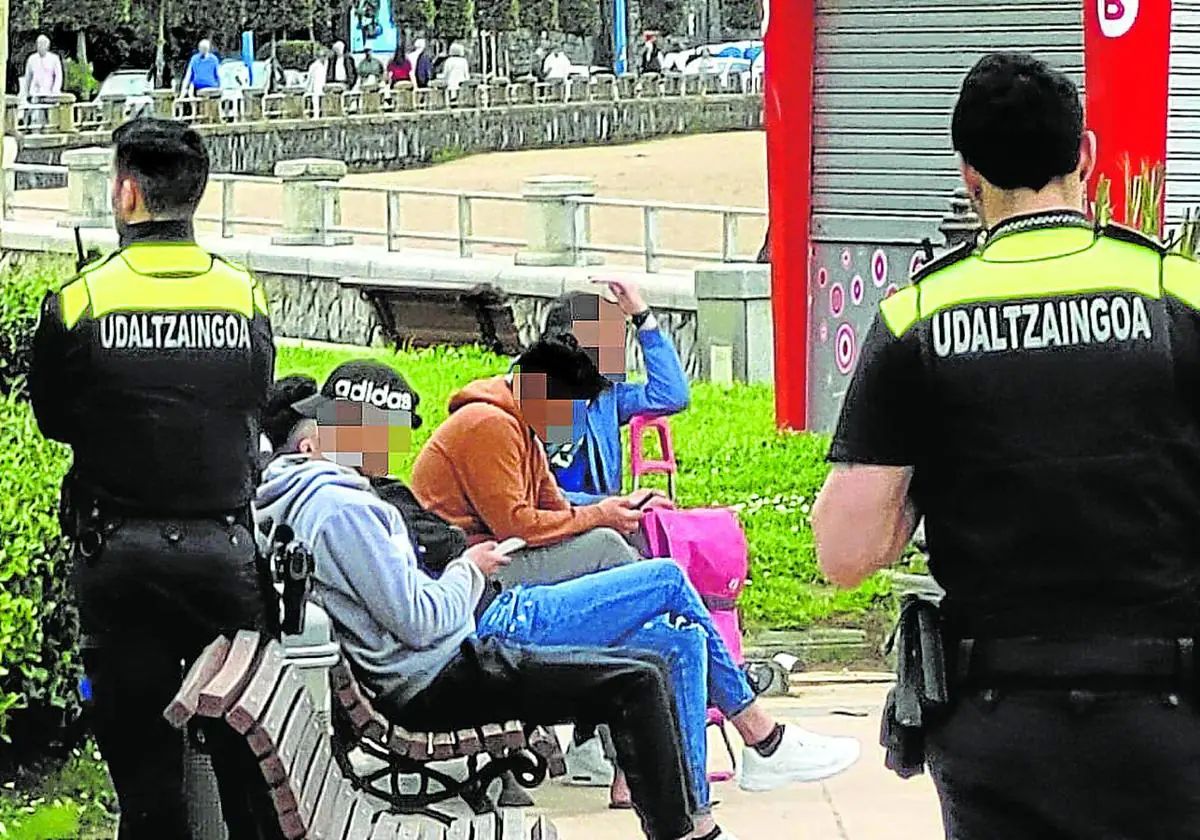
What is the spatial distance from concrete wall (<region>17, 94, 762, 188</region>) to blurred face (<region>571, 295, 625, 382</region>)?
2484 cm

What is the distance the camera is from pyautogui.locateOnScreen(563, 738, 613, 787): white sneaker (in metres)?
6.16

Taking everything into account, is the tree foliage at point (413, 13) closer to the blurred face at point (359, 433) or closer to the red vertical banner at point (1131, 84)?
the red vertical banner at point (1131, 84)

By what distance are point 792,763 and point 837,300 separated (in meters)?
5.67

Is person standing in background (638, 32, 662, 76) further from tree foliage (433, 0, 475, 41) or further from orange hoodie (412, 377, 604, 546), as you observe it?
orange hoodie (412, 377, 604, 546)

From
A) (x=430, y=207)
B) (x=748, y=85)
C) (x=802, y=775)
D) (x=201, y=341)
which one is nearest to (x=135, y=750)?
(x=201, y=341)

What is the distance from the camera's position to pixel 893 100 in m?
10.8

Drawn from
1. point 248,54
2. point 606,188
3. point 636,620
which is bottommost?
point 606,188

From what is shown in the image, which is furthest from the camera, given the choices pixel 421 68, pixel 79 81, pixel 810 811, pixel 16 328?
pixel 79 81

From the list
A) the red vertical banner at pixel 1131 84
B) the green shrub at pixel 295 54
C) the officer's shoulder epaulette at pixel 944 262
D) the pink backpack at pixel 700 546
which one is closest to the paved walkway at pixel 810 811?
the pink backpack at pixel 700 546

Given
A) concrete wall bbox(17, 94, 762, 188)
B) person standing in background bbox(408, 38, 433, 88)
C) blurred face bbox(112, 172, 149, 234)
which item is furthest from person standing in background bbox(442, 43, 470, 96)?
blurred face bbox(112, 172, 149, 234)

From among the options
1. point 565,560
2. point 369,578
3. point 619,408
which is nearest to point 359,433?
point 369,578

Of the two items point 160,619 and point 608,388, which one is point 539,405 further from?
point 160,619

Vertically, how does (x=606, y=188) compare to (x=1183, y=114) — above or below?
below

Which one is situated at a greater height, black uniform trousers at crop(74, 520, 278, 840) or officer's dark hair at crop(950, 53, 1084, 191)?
officer's dark hair at crop(950, 53, 1084, 191)
